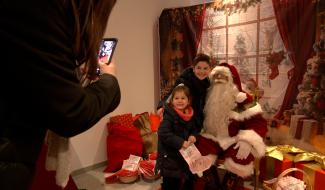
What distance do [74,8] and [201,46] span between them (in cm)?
239

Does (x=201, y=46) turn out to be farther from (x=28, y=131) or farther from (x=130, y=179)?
(x=28, y=131)

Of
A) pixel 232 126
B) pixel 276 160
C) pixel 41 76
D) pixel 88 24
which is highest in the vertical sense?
pixel 88 24

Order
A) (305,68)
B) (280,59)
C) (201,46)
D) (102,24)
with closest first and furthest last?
(102,24) < (305,68) < (280,59) < (201,46)

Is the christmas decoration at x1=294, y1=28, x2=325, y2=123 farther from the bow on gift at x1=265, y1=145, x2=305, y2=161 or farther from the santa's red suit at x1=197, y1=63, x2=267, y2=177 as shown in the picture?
the santa's red suit at x1=197, y1=63, x2=267, y2=177

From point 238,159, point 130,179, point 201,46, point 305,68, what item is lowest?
point 130,179

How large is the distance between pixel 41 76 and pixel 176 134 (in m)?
1.48

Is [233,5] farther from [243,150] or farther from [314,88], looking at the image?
[243,150]

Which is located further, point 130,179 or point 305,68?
point 130,179

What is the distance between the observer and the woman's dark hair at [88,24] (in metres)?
0.52

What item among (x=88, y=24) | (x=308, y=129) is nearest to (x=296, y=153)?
(x=308, y=129)

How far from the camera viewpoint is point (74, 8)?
507 mm

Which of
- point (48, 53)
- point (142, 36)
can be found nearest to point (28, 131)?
point (48, 53)

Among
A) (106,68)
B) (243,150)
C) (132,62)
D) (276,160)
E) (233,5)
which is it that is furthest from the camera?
(132,62)

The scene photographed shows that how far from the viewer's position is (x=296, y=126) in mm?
2203
